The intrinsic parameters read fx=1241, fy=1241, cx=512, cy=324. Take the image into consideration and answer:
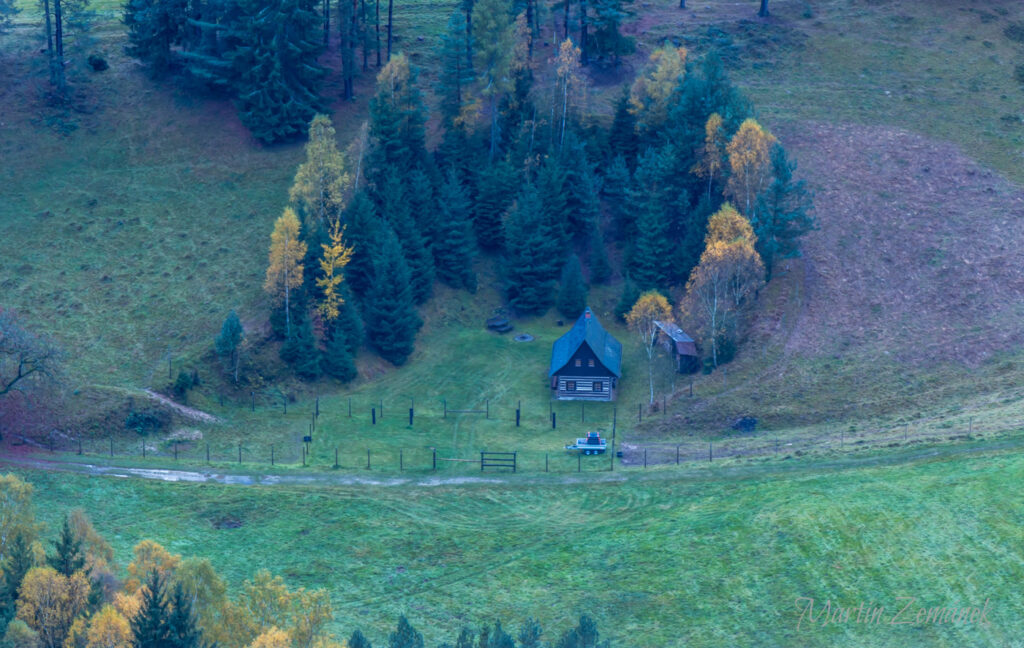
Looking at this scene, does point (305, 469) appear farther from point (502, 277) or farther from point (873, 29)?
point (873, 29)

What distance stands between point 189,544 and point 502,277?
1565 inches

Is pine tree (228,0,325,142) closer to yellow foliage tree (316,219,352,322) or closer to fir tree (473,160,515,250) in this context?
fir tree (473,160,515,250)

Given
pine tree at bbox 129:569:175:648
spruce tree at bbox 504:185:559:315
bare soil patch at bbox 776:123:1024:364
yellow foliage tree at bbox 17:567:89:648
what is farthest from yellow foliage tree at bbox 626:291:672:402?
pine tree at bbox 129:569:175:648

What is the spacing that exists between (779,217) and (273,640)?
54958mm

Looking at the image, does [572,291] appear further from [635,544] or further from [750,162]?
[635,544]

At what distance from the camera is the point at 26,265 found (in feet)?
291

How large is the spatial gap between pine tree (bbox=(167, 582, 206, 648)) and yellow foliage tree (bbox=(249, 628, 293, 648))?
263 centimetres

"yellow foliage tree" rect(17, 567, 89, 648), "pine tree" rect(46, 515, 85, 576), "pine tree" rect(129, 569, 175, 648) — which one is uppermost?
"pine tree" rect(129, 569, 175, 648)

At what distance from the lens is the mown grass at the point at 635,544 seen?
5531cm

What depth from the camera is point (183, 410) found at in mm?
76312

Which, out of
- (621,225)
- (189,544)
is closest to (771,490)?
(189,544)

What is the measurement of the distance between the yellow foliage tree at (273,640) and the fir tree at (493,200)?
186 ft

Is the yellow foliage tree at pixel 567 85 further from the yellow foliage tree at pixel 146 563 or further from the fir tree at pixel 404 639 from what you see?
the fir tree at pixel 404 639

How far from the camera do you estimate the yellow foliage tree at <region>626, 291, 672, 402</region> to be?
3243 inches
